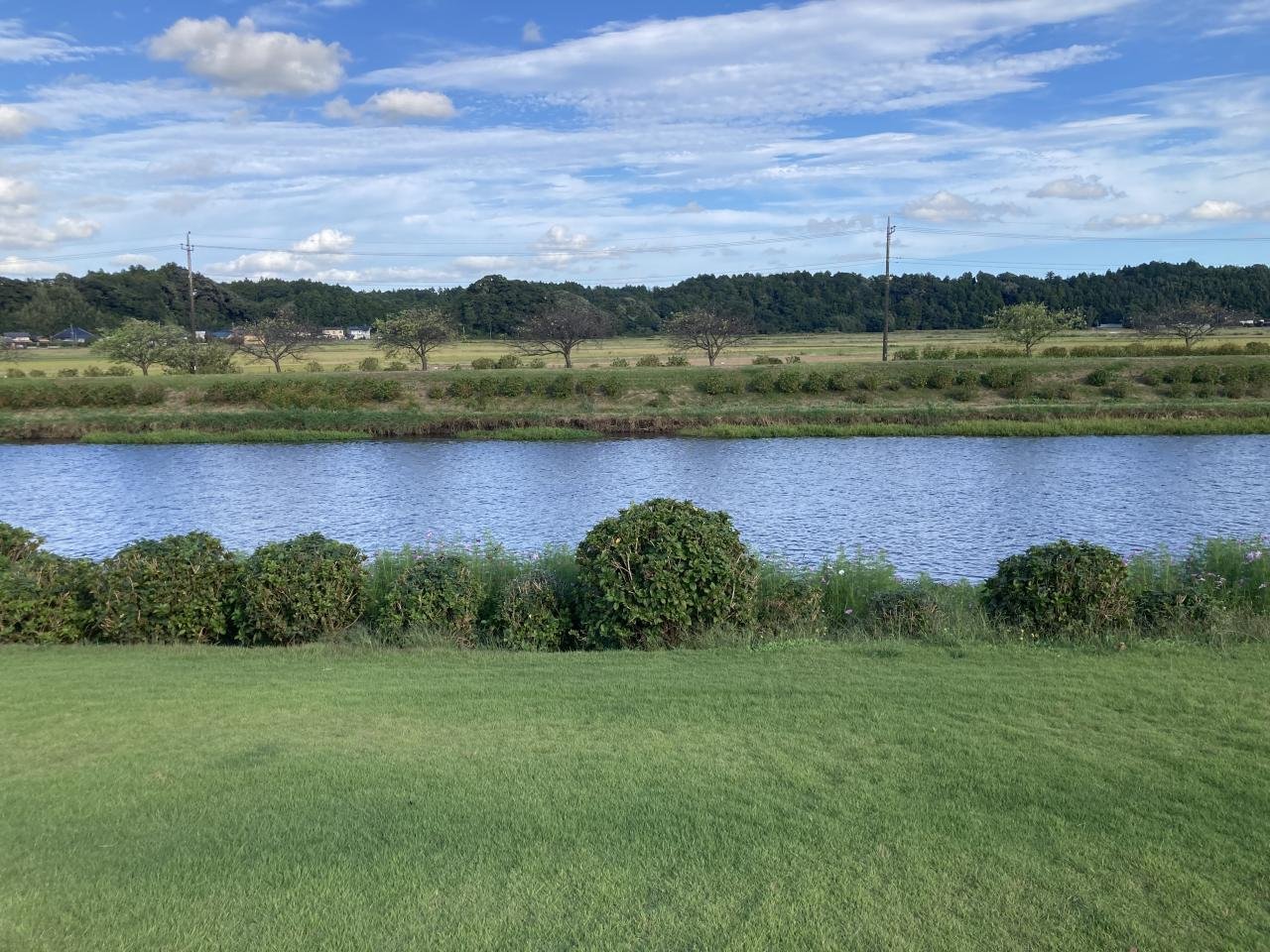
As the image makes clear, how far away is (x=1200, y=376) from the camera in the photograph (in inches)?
1917

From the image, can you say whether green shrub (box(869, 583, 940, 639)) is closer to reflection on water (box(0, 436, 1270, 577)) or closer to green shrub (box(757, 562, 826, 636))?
green shrub (box(757, 562, 826, 636))

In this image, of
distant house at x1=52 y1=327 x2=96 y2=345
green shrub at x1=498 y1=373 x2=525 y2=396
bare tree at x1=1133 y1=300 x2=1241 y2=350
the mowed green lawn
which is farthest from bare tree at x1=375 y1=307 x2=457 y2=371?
the mowed green lawn

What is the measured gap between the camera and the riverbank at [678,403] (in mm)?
44156

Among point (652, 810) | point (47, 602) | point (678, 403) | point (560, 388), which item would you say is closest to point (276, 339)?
point (560, 388)

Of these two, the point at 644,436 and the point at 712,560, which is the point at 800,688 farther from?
the point at 644,436

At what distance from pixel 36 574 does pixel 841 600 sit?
9322 millimetres

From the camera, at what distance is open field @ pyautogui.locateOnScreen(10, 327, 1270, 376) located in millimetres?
74438

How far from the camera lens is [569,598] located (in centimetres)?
1122

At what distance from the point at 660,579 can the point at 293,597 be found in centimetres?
401

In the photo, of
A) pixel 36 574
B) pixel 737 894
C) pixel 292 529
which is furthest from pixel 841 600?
pixel 292 529

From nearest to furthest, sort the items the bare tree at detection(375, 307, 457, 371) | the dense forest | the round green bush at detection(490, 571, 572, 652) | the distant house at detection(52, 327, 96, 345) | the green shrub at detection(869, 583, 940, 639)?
the green shrub at detection(869, 583, 940, 639) < the round green bush at detection(490, 571, 572, 652) < the bare tree at detection(375, 307, 457, 371) < the distant house at detection(52, 327, 96, 345) < the dense forest

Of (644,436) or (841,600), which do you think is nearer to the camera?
(841,600)

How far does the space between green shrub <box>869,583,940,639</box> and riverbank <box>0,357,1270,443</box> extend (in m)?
32.3

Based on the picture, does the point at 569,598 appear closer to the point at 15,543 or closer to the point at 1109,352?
the point at 15,543
